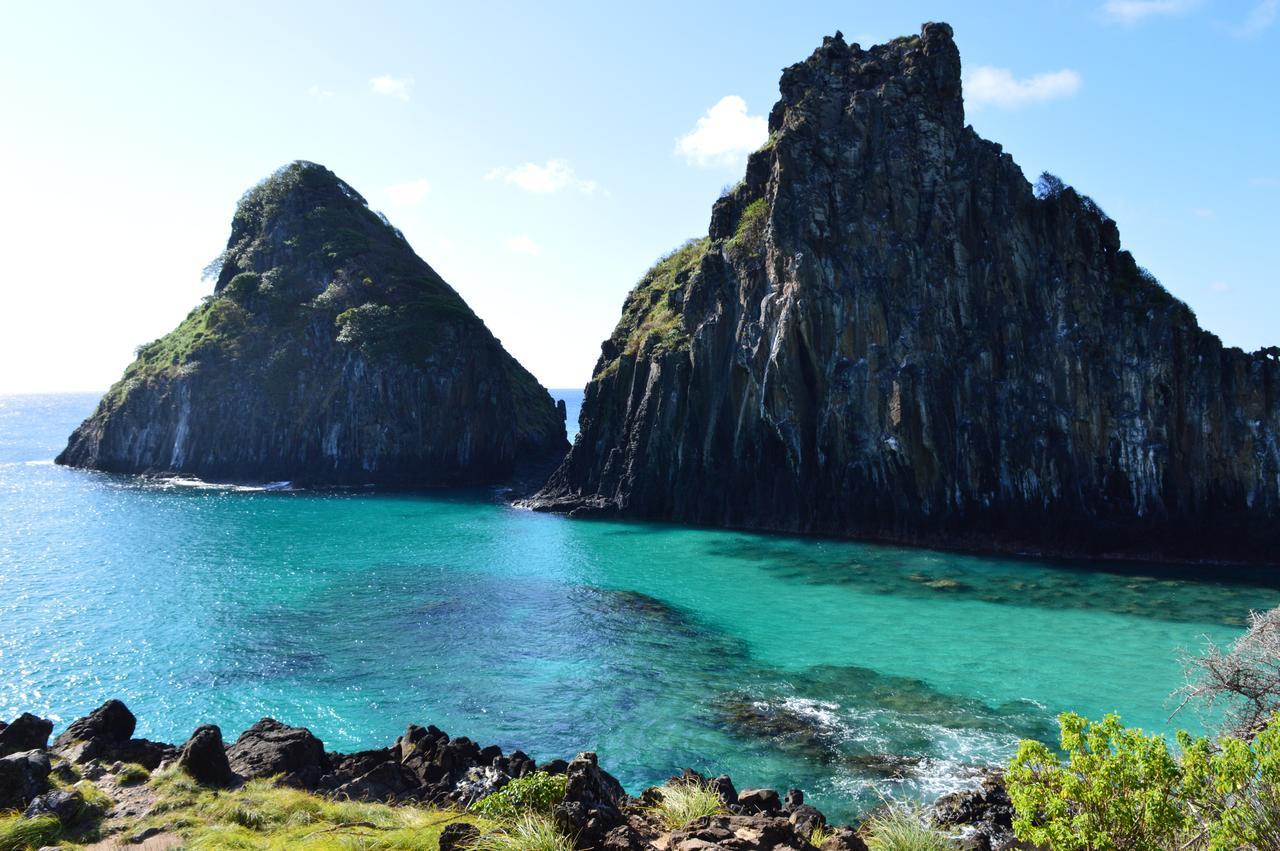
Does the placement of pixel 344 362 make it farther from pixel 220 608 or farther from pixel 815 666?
pixel 815 666

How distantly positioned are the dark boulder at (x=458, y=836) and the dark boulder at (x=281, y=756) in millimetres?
5741

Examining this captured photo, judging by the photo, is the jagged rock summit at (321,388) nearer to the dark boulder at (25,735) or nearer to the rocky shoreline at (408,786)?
the dark boulder at (25,735)

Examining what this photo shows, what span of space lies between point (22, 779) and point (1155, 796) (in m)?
17.4

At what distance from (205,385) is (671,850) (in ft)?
316

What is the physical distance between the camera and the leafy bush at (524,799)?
1165 cm

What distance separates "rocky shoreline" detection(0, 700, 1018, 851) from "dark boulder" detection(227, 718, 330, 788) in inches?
1.0

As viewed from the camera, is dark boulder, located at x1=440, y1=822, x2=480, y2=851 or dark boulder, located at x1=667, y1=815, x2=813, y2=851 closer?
dark boulder, located at x1=667, y1=815, x2=813, y2=851

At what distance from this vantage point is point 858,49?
63781 mm

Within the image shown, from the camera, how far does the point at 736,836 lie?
10992 millimetres

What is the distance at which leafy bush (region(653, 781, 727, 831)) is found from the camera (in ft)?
40.6

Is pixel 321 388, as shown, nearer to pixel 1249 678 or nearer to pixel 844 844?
pixel 844 844

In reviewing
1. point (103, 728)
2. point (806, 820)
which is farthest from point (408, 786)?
point (806, 820)

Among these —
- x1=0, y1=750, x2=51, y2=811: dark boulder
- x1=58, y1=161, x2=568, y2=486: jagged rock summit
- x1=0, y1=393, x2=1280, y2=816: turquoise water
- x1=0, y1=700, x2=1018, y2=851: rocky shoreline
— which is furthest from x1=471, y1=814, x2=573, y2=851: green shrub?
x1=58, y1=161, x2=568, y2=486: jagged rock summit

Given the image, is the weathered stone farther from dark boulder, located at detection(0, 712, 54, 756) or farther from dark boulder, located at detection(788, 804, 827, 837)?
dark boulder, located at detection(0, 712, 54, 756)
